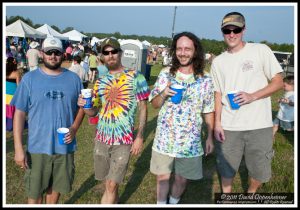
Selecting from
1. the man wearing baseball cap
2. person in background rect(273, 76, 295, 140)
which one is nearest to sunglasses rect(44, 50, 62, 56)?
the man wearing baseball cap

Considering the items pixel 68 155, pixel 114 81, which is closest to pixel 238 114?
pixel 114 81

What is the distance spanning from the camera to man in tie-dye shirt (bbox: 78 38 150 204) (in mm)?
3121

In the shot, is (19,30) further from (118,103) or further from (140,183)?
(118,103)

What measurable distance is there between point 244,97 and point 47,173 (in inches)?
85.6

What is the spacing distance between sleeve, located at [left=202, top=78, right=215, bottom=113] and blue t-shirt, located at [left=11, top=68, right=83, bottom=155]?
1361 mm

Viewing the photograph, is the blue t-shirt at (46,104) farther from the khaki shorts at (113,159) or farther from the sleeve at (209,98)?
the sleeve at (209,98)

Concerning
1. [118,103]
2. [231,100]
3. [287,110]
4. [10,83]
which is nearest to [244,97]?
[231,100]

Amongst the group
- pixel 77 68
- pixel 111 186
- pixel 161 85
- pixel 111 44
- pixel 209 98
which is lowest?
pixel 111 186

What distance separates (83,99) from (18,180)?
2603mm

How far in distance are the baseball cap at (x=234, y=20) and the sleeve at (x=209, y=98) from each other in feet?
2.03

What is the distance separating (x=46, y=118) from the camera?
293 centimetres

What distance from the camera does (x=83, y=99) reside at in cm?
297

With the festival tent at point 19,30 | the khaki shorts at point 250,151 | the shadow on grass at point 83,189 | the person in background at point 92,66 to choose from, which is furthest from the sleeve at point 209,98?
the festival tent at point 19,30

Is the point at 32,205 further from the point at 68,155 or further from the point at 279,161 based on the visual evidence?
the point at 279,161
